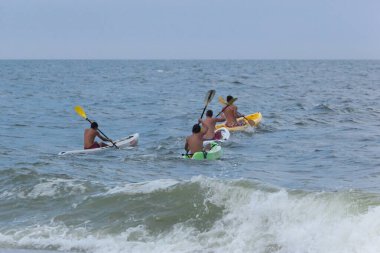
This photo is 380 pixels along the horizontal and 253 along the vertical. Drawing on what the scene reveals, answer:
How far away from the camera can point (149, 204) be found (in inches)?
397

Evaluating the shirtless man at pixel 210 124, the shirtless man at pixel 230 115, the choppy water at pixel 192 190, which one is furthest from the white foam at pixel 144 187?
the shirtless man at pixel 230 115

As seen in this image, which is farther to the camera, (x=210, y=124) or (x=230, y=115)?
(x=230, y=115)

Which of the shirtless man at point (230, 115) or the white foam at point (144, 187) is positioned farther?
the shirtless man at point (230, 115)

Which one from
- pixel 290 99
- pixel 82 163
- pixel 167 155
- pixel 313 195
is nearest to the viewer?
pixel 313 195

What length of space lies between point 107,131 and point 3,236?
43.8ft

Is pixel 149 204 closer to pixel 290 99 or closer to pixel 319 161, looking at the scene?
pixel 319 161

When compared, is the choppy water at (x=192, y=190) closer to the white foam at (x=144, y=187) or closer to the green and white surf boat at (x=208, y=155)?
the white foam at (x=144, y=187)

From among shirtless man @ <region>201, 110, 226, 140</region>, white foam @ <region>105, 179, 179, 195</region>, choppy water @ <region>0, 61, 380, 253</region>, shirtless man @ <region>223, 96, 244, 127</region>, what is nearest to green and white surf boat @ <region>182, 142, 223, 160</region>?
choppy water @ <region>0, 61, 380, 253</region>

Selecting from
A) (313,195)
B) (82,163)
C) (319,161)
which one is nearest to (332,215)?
(313,195)

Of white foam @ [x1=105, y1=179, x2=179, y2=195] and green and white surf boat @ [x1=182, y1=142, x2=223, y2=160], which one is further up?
white foam @ [x1=105, y1=179, x2=179, y2=195]

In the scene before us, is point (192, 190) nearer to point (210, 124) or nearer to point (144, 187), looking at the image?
point (144, 187)

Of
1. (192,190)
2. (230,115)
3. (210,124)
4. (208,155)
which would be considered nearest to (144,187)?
(192,190)

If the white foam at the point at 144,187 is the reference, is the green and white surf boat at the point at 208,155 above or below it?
below

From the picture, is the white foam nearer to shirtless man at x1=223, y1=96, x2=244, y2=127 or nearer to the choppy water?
the choppy water
